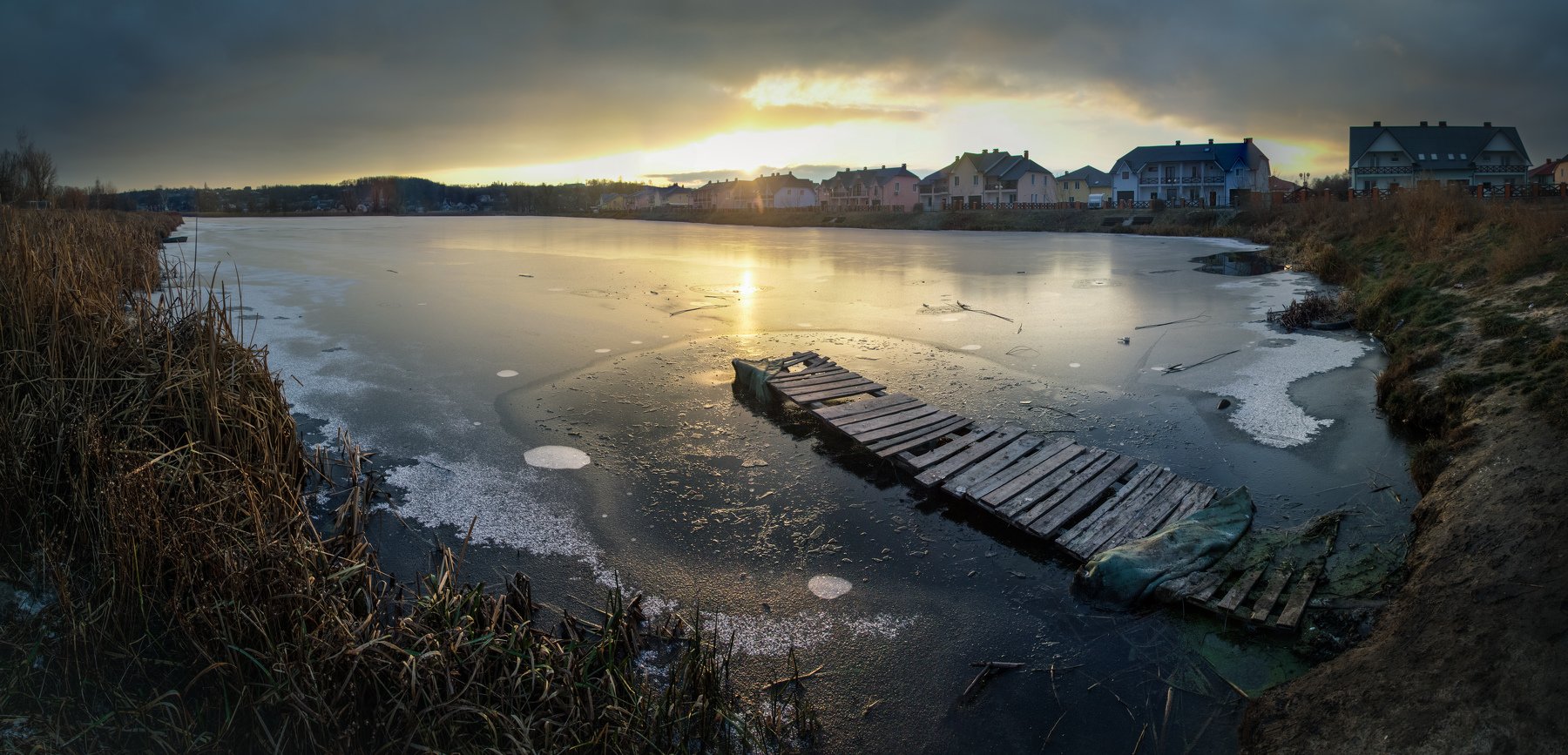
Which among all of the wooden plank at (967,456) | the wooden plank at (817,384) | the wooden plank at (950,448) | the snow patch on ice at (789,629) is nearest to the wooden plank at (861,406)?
the wooden plank at (817,384)

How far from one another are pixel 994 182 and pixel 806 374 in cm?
7243

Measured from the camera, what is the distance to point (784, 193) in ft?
320

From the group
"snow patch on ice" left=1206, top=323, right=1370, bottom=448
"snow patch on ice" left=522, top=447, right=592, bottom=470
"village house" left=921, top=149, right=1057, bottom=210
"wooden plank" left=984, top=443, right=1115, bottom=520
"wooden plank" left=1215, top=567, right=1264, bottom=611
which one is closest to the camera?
"wooden plank" left=1215, top=567, right=1264, bottom=611

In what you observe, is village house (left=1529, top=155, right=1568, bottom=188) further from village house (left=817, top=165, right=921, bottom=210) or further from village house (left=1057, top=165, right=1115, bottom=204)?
village house (left=817, top=165, right=921, bottom=210)

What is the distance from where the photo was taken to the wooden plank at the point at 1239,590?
14.3 feet

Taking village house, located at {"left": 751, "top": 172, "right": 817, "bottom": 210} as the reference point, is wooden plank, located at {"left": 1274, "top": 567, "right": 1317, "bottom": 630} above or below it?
below

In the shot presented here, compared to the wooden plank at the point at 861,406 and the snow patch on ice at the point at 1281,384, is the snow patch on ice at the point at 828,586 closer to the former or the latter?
the wooden plank at the point at 861,406

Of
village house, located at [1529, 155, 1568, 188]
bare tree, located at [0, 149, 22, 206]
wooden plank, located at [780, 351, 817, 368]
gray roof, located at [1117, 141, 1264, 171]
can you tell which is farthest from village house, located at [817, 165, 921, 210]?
wooden plank, located at [780, 351, 817, 368]

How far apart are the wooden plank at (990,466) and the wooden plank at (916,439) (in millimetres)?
567

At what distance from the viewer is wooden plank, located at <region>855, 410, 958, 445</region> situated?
6893 millimetres

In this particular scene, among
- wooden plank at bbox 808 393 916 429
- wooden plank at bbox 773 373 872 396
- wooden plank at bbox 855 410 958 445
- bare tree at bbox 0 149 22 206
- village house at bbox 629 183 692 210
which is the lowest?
wooden plank at bbox 855 410 958 445

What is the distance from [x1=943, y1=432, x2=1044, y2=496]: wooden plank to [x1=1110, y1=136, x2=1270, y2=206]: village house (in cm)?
6275

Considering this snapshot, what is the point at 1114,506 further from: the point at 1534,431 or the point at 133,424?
the point at 133,424

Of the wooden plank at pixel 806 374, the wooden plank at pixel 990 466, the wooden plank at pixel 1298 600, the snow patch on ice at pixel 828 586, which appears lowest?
the snow patch on ice at pixel 828 586
